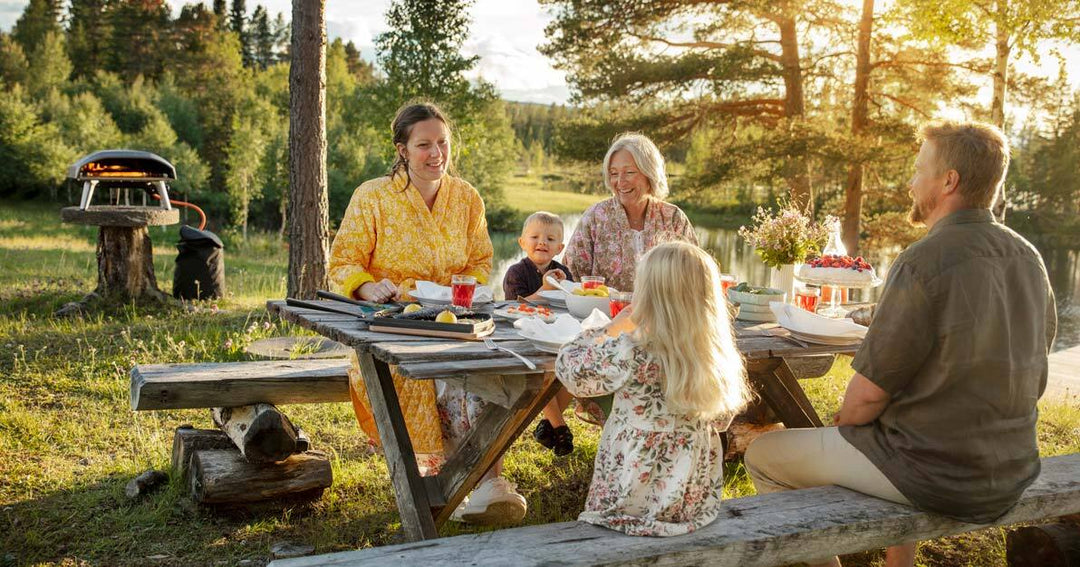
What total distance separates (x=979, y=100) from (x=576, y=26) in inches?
225

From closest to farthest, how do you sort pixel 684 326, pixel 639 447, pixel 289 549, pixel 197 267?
pixel 684 326 → pixel 639 447 → pixel 289 549 → pixel 197 267

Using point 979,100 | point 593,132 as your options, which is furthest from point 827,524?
point 979,100

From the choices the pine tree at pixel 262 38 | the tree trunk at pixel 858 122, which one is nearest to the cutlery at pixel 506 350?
the tree trunk at pixel 858 122

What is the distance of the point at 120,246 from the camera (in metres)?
7.07

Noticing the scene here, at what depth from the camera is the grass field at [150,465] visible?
3.04 m

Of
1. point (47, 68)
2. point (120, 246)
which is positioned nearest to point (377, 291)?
point (120, 246)

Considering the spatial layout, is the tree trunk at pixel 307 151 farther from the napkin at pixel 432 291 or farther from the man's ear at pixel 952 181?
the man's ear at pixel 952 181

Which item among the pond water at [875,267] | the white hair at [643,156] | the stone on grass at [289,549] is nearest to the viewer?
the stone on grass at [289,549]

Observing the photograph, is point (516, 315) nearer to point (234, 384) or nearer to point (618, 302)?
point (618, 302)

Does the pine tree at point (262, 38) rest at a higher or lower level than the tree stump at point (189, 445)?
higher

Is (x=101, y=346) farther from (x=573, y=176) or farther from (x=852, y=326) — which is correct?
(x=573, y=176)

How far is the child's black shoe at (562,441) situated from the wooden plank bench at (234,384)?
95cm

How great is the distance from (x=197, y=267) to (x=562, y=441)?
17.2 ft

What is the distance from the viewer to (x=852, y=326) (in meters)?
2.79
